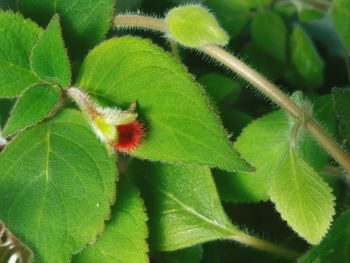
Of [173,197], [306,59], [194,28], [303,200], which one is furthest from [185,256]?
[306,59]

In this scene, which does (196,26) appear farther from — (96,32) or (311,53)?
(311,53)

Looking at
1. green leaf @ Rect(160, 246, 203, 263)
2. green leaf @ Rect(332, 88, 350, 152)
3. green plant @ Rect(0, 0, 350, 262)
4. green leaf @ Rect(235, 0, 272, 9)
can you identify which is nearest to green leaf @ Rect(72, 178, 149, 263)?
green plant @ Rect(0, 0, 350, 262)

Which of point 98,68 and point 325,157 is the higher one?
point 98,68

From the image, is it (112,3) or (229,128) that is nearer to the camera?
(112,3)

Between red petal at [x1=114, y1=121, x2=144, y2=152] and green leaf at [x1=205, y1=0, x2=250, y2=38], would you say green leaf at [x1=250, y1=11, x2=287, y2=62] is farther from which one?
red petal at [x1=114, y1=121, x2=144, y2=152]

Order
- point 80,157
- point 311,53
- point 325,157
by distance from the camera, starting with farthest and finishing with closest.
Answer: point 311,53, point 325,157, point 80,157

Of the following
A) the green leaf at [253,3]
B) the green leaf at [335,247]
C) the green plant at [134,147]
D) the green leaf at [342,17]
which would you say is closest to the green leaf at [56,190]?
the green plant at [134,147]

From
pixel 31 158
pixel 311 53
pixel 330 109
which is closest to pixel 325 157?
pixel 330 109

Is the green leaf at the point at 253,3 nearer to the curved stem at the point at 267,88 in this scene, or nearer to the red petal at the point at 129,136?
the curved stem at the point at 267,88
